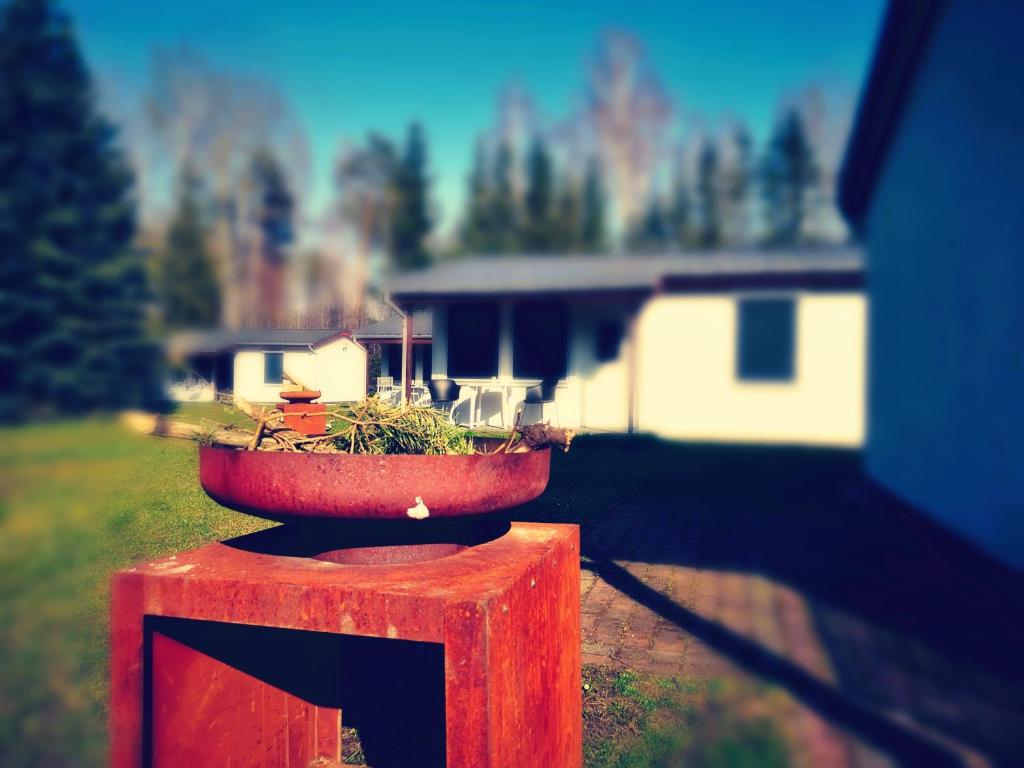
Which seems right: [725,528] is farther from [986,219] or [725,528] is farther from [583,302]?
[986,219]

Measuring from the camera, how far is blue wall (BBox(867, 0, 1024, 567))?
5.86 feet

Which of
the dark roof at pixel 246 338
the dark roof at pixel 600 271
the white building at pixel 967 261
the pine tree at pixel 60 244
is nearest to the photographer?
the pine tree at pixel 60 244

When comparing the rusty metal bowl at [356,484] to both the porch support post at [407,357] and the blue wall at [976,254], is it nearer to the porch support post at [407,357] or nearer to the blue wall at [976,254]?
the porch support post at [407,357]

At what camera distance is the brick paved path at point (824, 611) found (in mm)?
877

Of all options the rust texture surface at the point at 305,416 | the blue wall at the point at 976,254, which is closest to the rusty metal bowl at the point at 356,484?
the rust texture surface at the point at 305,416

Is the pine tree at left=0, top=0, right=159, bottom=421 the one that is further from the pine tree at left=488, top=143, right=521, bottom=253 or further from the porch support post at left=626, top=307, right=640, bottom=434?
the porch support post at left=626, top=307, right=640, bottom=434

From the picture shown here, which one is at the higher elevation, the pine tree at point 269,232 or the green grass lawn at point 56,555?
the pine tree at point 269,232

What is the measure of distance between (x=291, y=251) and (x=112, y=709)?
2.64 ft

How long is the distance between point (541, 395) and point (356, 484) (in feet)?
0.97

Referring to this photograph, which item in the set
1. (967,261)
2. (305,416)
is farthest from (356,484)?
(967,261)

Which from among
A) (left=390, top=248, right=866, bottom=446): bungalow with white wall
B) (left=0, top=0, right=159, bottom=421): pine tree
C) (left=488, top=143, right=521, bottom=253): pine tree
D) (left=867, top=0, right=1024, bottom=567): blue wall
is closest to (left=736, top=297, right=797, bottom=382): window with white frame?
(left=390, top=248, right=866, bottom=446): bungalow with white wall

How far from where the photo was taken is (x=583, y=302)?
91cm

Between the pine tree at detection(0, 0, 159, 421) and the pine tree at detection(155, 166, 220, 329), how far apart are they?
5cm

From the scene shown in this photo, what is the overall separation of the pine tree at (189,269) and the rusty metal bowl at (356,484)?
0.30m
